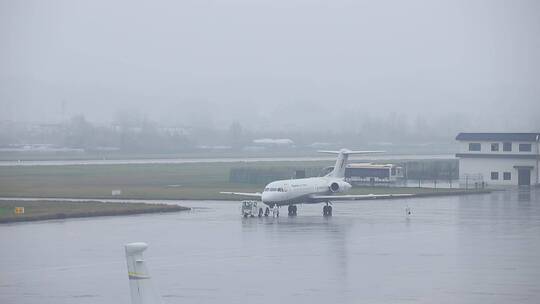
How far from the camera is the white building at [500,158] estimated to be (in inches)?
3383

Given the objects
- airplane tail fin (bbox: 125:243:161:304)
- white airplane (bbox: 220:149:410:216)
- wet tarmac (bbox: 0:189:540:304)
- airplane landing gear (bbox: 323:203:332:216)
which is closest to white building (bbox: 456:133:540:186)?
wet tarmac (bbox: 0:189:540:304)

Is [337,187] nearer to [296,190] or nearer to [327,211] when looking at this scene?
[327,211]

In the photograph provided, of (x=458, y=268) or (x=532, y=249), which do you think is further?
(x=532, y=249)

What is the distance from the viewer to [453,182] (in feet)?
300

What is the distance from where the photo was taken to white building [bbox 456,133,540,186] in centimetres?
8594

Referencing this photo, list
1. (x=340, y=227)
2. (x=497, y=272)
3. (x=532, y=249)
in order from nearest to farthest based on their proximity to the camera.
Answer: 1. (x=497, y=272)
2. (x=532, y=249)
3. (x=340, y=227)

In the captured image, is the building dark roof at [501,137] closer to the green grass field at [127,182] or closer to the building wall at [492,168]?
the building wall at [492,168]

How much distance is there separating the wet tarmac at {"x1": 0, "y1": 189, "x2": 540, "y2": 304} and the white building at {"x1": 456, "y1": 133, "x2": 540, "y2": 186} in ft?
97.9

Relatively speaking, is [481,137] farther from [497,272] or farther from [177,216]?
[497,272]

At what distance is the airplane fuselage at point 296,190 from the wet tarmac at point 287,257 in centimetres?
125

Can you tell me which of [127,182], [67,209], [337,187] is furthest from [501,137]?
[67,209]

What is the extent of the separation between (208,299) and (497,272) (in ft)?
32.4

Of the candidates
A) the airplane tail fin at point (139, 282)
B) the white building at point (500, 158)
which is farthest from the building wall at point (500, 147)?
the airplane tail fin at point (139, 282)

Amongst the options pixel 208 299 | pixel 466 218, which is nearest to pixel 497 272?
pixel 208 299
